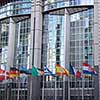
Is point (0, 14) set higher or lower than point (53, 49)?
higher

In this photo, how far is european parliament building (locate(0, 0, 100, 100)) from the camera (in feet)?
210

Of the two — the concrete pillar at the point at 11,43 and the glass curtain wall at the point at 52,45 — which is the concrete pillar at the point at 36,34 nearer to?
the glass curtain wall at the point at 52,45

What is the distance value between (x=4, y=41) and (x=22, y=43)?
16.3 feet

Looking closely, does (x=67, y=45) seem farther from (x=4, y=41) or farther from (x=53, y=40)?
(x=4, y=41)

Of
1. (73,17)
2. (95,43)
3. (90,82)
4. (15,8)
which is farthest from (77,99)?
(15,8)

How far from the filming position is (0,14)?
244 ft

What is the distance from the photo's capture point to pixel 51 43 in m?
68.4

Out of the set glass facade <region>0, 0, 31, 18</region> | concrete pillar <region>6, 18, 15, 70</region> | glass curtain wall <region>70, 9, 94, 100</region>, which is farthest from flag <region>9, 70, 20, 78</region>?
glass facade <region>0, 0, 31, 18</region>

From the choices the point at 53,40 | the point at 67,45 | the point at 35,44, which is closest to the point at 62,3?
the point at 53,40

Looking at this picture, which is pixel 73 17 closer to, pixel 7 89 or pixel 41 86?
pixel 41 86

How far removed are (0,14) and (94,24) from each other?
2252 centimetres

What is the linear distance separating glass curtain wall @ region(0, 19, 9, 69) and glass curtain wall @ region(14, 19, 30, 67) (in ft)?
8.54

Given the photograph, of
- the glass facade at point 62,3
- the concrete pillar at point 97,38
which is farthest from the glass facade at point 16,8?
the concrete pillar at point 97,38

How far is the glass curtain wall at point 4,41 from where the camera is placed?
7197 cm
